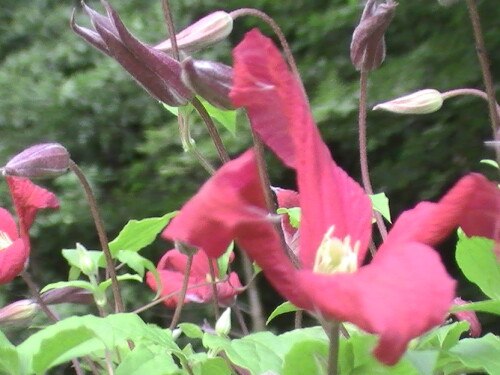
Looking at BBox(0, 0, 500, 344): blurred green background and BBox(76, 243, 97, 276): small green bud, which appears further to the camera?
BBox(0, 0, 500, 344): blurred green background

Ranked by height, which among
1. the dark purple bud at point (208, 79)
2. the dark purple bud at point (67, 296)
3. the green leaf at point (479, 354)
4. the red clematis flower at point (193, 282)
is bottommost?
the red clematis flower at point (193, 282)

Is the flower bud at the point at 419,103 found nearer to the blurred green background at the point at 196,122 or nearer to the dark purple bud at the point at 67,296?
the dark purple bud at the point at 67,296

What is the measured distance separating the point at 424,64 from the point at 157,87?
→ 1339 millimetres

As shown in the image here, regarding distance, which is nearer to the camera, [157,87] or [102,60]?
[157,87]

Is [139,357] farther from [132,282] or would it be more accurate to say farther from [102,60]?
[102,60]

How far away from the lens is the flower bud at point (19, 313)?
1.79 ft

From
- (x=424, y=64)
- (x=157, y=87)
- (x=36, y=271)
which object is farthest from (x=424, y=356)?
(x=36, y=271)

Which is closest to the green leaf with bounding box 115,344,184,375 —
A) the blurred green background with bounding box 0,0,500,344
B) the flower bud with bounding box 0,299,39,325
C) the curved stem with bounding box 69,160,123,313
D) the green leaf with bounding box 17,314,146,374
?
the green leaf with bounding box 17,314,146,374

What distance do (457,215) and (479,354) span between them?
2.9 inches

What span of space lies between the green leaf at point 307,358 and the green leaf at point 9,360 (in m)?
0.11

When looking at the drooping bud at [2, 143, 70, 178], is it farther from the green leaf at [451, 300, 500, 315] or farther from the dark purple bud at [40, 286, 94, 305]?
the green leaf at [451, 300, 500, 315]

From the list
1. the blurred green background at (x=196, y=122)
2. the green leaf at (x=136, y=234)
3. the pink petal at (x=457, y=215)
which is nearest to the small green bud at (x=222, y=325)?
the green leaf at (x=136, y=234)

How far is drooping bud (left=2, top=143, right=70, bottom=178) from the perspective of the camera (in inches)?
19.0

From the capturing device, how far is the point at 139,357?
1.09ft
